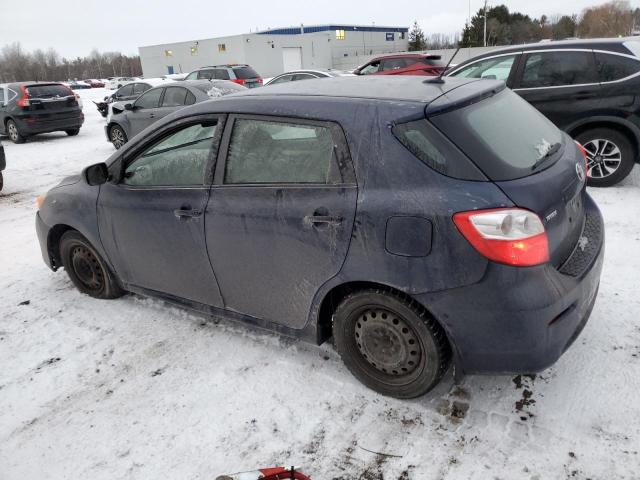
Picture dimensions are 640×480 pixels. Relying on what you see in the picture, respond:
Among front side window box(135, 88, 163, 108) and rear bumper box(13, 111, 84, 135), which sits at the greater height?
front side window box(135, 88, 163, 108)

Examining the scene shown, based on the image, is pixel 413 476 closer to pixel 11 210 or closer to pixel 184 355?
pixel 184 355

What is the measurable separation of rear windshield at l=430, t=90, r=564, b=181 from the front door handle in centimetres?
152

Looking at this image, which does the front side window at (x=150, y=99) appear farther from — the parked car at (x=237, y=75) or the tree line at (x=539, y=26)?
the tree line at (x=539, y=26)

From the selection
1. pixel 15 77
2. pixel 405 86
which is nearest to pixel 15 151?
pixel 405 86

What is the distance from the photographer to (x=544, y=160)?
2.51 metres

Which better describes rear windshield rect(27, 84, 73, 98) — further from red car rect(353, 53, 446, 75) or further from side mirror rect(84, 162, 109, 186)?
side mirror rect(84, 162, 109, 186)

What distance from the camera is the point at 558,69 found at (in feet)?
19.7

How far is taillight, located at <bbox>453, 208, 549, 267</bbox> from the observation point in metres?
2.11

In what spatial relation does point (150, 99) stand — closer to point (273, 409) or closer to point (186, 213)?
point (186, 213)

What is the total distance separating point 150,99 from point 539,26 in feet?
241

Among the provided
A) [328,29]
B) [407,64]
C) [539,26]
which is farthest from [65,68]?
[407,64]

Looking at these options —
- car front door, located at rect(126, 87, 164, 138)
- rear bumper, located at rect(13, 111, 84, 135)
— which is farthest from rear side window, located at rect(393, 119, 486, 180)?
rear bumper, located at rect(13, 111, 84, 135)

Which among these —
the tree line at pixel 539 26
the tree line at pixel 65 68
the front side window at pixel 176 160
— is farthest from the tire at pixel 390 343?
the tree line at pixel 65 68

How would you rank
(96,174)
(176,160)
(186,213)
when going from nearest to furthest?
(186,213)
(176,160)
(96,174)
